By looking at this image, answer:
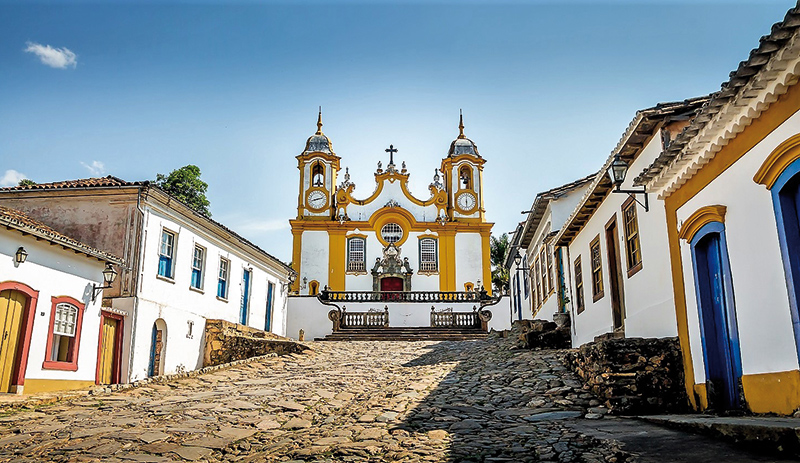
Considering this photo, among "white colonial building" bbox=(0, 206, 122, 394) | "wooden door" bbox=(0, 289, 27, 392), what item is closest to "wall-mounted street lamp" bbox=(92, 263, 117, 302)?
"white colonial building" bbox=(0, 206, 122, 394)

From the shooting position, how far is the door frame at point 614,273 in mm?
12484

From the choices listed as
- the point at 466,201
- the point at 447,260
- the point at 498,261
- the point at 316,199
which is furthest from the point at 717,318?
the point at 498,261

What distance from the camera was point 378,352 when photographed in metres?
19.9

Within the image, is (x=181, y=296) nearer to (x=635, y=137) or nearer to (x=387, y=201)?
(x=635, y=137)

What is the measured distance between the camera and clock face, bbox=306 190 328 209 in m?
39.2

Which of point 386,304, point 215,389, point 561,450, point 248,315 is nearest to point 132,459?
point 561,450

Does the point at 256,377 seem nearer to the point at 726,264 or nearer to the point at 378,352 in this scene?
the point at 378,352

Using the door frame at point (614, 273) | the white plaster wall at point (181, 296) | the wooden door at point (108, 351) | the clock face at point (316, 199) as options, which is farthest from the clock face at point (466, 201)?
the door frame at point (614, 273)

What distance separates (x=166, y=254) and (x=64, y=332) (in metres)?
4.62

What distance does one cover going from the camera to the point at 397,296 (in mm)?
31781

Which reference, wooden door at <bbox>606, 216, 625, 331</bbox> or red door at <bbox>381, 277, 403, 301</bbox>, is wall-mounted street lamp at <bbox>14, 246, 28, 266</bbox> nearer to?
wooden door at <bbox>606, 216, 625, 331</bbox>

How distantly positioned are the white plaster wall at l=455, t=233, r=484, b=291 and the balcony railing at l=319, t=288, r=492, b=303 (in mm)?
4610

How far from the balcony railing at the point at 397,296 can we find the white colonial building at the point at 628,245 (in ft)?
52.9

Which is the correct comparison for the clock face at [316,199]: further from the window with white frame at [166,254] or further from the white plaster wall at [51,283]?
the white plaster wall at [51,283]
